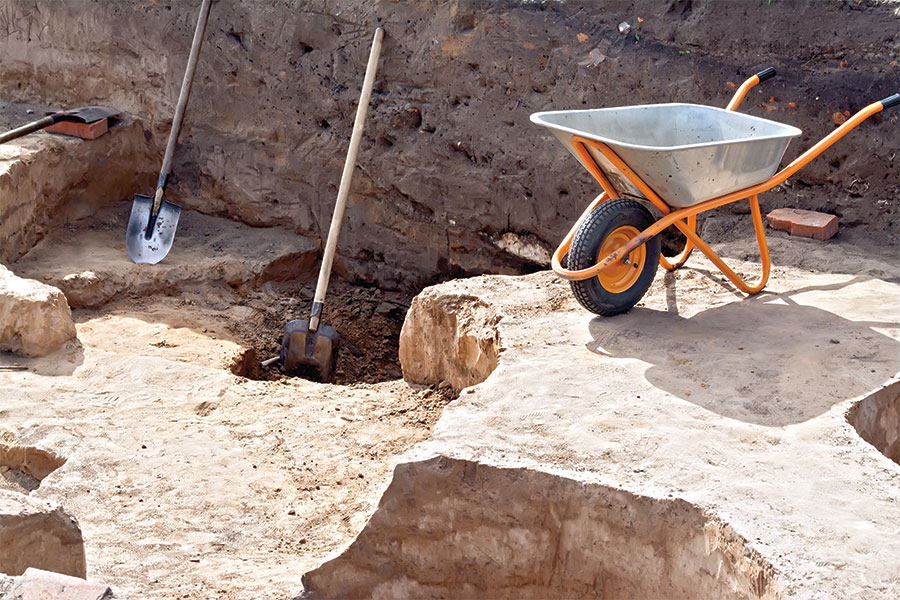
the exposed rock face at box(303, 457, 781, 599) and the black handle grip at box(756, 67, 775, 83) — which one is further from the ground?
the black handle grip at box(756, 67, 775, 83)

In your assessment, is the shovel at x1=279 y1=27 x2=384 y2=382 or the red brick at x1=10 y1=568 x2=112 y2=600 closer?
the red brick at x1=10 y1=568 x2=112 y2=600

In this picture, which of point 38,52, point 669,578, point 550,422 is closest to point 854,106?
point 550,422

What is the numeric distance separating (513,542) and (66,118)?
210 inches

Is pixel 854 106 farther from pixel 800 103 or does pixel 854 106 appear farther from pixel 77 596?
pixel 77 596

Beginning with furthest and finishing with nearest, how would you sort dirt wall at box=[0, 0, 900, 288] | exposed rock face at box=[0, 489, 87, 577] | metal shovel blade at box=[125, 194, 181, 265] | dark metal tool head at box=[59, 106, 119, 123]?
dark metal tool head at box=[59, 106, 119, 123] → metal shovel blade at box=[125, 194, 181, 265] → dirt wall at box=[0, 0, 900, 288] → exposed rock face at box=[0, 489, 87, 577]

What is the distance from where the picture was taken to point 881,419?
12.8 ft

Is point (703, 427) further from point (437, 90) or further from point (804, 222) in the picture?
point (437, 90)

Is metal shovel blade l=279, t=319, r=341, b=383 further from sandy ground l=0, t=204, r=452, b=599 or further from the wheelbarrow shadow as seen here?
the wheelbarrow shadow

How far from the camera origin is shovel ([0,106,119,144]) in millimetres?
6771

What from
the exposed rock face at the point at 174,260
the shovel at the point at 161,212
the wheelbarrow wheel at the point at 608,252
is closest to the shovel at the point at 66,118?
the shovel at the point at 161,212

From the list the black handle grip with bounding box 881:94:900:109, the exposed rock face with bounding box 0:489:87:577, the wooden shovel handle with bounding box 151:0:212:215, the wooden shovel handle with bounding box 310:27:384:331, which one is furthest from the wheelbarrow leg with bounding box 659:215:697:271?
the wooden shovel handle with bounding box 151:0:212:215

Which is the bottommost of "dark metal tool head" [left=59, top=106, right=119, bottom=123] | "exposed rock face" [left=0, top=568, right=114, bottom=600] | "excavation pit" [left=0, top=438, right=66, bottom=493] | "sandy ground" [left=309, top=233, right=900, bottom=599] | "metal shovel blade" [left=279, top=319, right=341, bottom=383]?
"excavation pit" [left=0, top=438, right=66, bottom=493]

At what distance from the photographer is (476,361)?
4.84m

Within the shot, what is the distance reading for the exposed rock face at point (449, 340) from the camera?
15.5 ft
